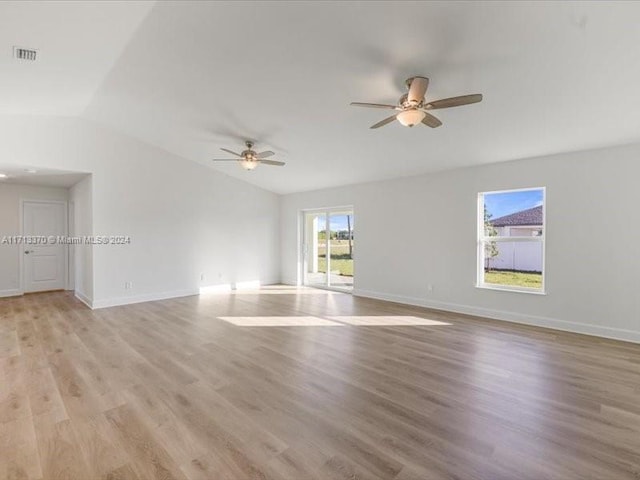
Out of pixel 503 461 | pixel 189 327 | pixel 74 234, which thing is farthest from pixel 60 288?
pixel 503 461

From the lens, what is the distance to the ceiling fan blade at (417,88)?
2812 millimetres

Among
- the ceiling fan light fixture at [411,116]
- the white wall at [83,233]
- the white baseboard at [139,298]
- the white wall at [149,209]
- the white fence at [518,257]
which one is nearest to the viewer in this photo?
the ceiling fan light fixture at [411,116]

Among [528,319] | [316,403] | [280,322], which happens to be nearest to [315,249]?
[280,322]

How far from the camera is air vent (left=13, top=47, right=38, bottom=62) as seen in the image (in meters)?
3.09

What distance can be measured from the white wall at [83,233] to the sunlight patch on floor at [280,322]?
119 inches

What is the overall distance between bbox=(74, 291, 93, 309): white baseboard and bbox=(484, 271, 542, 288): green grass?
700 cm

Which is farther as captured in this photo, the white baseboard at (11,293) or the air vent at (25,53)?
the white baseboard at (11,293)

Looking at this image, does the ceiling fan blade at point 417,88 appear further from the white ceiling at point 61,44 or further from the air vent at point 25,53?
the air vent at point 25,53

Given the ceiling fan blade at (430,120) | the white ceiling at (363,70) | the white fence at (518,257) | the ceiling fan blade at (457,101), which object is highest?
the white ceiling at (363,70)

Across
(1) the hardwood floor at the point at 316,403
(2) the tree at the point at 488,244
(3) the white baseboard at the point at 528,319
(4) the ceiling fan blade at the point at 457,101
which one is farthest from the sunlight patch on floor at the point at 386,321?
(4) the ceiling fan blade at the point at 457,101

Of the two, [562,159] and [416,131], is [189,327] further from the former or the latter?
[562,159]

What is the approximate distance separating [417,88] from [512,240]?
3353mm

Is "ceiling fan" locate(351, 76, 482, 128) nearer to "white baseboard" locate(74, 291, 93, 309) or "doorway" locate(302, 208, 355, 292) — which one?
"doorway" locate(302, 208, 355, 292)

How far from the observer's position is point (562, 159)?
4.46 m
